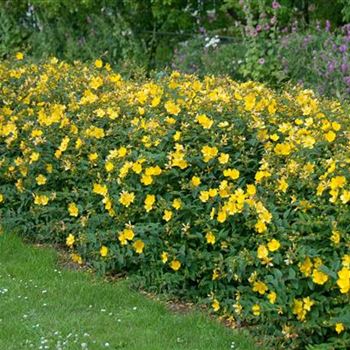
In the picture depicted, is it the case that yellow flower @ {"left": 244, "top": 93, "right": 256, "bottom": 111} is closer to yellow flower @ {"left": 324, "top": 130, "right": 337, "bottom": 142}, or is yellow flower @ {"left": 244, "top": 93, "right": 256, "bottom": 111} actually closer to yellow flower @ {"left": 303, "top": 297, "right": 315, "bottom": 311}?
yellow flower @ {"left": 324, "top": 130, "right": 337, "bottom": 142}

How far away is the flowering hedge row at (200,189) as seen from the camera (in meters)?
4.04

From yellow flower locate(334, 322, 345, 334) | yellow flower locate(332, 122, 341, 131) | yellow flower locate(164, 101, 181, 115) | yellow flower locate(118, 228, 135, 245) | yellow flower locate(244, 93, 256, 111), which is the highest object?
yellow flower locate(164, 101, 181, 115)

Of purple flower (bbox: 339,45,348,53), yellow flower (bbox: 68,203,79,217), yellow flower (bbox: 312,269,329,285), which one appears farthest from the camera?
purple flower (bbox: 339,45,348,53)

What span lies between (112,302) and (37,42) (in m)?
8.02

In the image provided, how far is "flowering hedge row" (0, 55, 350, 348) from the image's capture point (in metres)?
4.04

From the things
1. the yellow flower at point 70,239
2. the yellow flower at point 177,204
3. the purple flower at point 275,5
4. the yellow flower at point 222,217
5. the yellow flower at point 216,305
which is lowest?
the yellow flower at point 216,305

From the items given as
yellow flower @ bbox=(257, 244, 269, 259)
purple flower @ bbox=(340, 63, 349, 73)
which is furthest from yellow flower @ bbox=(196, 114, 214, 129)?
purple flower @ bbox=(340, 63, 349, 73)

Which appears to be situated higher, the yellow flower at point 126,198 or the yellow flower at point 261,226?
the yellow flower at point 126,198

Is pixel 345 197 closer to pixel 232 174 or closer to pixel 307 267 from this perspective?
pixel 307 267

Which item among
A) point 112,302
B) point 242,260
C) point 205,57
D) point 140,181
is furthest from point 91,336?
point 205,57

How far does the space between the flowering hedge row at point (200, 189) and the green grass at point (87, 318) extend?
0.19m

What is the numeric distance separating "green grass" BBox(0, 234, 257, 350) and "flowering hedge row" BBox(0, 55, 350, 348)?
19cm

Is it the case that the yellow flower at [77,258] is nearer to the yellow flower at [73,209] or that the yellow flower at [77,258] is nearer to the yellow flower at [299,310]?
the yellow flower at [73,209]

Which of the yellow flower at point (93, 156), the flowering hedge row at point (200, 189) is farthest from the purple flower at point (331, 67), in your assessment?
the yellow flower at point (93, 156)
